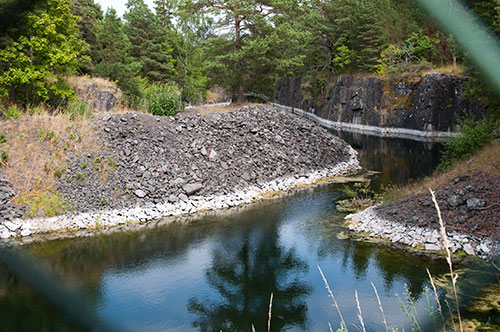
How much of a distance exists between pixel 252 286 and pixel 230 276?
37.4 inches

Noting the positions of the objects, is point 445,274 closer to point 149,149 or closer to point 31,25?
point 149,149

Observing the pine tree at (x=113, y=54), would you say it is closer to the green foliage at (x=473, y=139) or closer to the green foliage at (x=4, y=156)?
the green foliage at (x=4, y=156)

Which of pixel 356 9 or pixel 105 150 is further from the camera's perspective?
pixel 356 9

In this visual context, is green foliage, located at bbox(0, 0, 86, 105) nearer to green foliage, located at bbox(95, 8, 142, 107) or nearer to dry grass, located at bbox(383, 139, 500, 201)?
green foliage, located at bbox(95, 8, 142, 107)

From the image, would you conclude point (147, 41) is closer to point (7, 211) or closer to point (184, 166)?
point (184, 166)

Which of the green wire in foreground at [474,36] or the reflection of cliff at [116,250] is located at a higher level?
the green wire in foreground at [474,36]

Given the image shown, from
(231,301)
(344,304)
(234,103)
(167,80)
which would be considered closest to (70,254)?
(231,301)

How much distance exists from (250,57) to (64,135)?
1525 centimetres

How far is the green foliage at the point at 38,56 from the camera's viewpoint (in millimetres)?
19906

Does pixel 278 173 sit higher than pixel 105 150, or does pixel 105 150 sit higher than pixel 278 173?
pixel 105 150

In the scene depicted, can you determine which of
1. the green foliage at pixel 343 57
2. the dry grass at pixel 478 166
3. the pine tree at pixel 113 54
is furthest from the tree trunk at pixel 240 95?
the green foliage at pixel 343 57

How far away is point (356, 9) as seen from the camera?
140 ft

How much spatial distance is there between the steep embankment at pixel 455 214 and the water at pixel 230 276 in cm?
87

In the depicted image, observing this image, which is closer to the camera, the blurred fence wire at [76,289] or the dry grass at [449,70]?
the blurred fence wire at [76,289]
